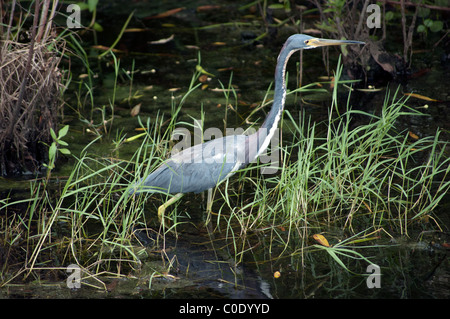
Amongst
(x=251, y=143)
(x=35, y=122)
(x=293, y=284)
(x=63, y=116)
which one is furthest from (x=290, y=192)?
(x=63, y=116)

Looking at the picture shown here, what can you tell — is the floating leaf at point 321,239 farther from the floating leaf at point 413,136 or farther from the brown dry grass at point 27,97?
the brown dry grass at point 27,97

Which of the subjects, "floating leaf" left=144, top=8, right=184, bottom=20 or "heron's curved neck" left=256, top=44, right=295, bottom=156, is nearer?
"heron's curved neck" left=256, top=44, right=295, bottom=156

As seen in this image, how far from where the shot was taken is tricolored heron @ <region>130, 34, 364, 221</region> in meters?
4.79

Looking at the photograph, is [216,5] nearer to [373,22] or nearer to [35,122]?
[373,22]

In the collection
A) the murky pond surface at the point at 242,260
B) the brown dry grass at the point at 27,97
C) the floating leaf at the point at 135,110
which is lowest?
the murky pond surface at the point at 242,260

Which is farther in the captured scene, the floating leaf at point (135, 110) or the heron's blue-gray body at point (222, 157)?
the floating leaf at point (135, 110)

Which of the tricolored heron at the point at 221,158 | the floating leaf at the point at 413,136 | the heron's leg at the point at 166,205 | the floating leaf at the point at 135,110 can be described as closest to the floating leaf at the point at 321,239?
the tricolored heron at the point at 221,158

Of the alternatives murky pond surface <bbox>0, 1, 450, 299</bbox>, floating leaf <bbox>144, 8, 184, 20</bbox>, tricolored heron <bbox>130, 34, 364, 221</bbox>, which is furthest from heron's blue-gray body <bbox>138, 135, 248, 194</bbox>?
floating leaf <bbox>144, 8, 184, 20</bbox>

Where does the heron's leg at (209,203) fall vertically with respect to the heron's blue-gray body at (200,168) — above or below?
below

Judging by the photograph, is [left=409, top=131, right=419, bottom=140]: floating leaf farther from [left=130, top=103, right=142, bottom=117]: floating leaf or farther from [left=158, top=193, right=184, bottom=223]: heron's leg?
[left=130, top=103, right=142, bottom=117]: floating leaf

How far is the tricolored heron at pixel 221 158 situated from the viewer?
4.79m

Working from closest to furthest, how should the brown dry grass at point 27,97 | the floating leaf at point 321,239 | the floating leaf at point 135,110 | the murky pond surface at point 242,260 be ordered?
the murky pond surface at point 242,260, the floating leaf at point 321,239, the brown dry grass at point 27,97, the floating leaf at point 135,110

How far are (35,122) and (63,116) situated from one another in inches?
35.2

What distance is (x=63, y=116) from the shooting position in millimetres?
6270
